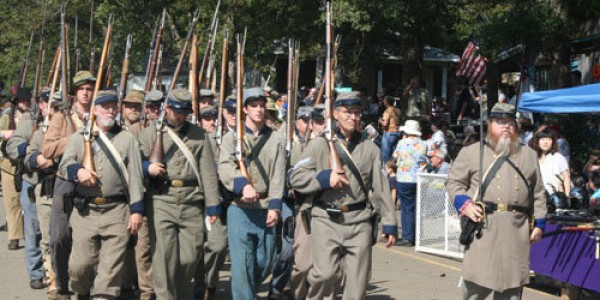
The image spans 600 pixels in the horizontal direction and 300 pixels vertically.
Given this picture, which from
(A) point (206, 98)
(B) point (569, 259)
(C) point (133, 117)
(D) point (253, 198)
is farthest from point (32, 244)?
(B) point (569, 259)

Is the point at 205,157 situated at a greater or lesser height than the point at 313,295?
greater

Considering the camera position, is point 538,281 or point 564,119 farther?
point 564,119

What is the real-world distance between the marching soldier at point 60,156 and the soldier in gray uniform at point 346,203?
2112mm

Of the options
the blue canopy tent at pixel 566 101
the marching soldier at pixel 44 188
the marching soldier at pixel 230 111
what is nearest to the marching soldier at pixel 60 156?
the marching soldier at pixel 44 188

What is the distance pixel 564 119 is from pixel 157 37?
28.2 feet

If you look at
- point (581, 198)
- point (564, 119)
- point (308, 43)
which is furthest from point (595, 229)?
point (308, 43)

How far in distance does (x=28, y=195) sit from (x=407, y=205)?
5.42 metres

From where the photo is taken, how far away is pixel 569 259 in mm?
9953


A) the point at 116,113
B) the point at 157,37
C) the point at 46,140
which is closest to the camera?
the point at 116,113

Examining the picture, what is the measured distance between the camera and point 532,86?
2017 centimetres

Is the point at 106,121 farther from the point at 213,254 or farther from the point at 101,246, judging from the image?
the point at 213,254

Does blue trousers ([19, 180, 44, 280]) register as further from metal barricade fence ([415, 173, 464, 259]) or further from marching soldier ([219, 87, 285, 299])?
metal barricade fence ([415, 173, 464, 259])

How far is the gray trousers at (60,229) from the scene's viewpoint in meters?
8.90

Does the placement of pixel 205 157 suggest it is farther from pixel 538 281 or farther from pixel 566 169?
pixel 566 169
